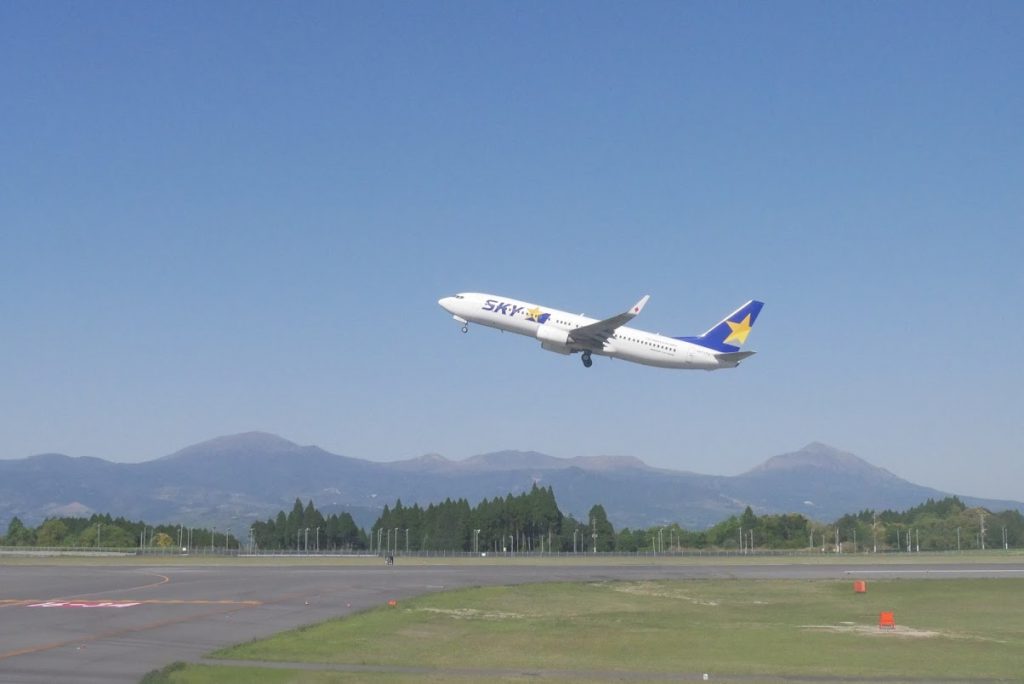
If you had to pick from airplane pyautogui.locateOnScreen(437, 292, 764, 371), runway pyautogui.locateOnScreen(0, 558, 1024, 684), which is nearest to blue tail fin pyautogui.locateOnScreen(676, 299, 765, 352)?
airplane pyautogui.locateOnScreen(437, 292, 764, 371)

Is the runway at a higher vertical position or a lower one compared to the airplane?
lower

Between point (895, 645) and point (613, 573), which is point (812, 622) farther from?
point (613, 573)

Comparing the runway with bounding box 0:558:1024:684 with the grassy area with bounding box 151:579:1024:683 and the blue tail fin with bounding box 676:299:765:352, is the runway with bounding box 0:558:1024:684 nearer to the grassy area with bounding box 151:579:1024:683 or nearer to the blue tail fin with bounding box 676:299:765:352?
the grassy area with bounding box 151:579:1024:683

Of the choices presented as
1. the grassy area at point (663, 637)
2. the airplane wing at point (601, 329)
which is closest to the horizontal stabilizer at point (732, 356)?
the airplane wing at point (601, 329)

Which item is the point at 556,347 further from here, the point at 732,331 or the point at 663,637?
the point at 663,637

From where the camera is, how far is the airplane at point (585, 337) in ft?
283

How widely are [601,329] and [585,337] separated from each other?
1420mm

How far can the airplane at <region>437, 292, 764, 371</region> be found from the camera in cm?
8638

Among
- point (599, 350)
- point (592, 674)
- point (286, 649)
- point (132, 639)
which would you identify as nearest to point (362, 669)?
point (286, 649)

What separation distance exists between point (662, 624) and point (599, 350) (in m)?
40.9

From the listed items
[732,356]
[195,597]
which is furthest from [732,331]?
[195,597]

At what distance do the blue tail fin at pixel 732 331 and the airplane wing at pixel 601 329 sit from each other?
9.15 m

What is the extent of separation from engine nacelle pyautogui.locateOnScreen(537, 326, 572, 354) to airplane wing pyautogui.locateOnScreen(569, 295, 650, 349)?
0.76 metres

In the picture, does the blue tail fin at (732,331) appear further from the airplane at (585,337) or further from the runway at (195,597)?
the runway at (195,597)
